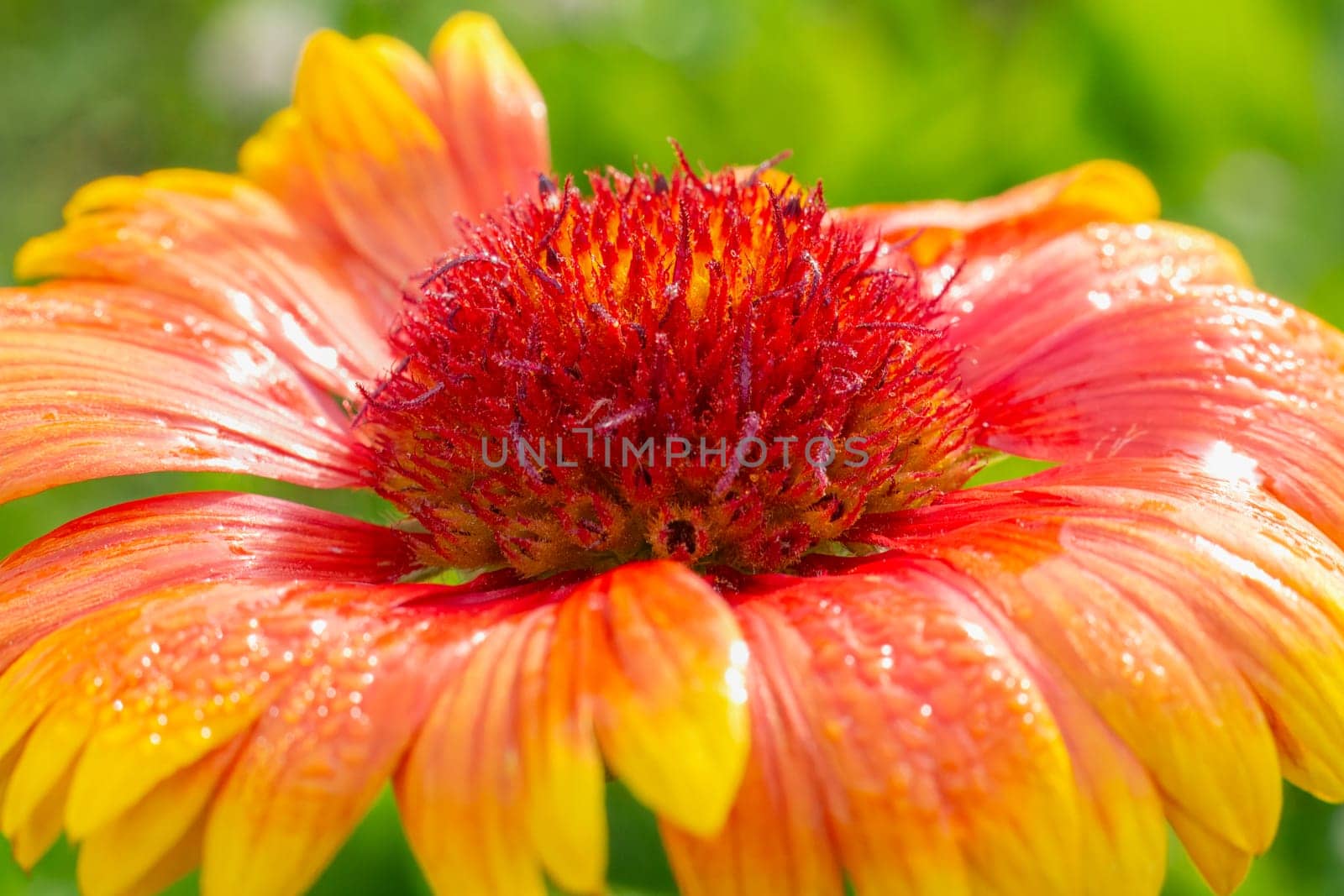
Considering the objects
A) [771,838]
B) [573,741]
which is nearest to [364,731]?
[573,741]

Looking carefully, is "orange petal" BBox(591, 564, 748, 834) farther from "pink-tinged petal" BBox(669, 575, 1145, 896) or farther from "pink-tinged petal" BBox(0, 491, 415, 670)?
"pink-tinged petal" BBox(0, 491, 415, 670)

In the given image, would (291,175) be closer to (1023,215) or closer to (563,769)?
(1023,215)

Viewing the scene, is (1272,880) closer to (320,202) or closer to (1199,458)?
(1199,458)

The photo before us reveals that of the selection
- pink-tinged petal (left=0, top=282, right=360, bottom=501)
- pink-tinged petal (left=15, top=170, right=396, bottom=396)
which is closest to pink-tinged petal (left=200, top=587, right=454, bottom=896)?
pink-tinged petal (left=0, top=282, right=360, bottom=501)

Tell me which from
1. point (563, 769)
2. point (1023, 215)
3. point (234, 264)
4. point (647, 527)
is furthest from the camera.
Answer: point (1023, 215)

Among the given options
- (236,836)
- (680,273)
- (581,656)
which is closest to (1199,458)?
(680,273)

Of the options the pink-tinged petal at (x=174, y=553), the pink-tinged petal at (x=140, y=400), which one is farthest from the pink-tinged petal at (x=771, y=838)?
the pink-tinged petal at (x=140, y=400)

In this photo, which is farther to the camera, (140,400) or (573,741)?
(140,400)
